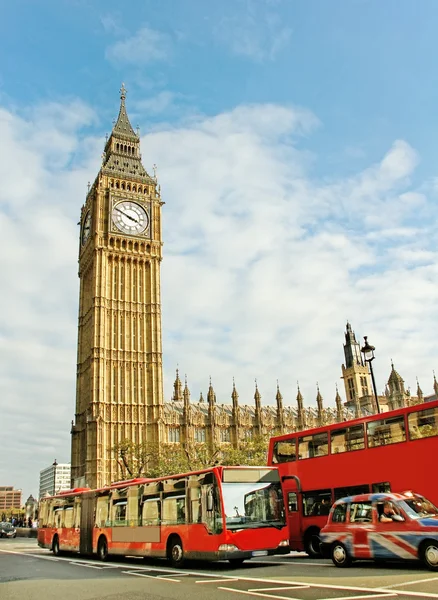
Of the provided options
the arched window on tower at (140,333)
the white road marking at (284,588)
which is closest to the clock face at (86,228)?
the arched window on tower at (140,333)

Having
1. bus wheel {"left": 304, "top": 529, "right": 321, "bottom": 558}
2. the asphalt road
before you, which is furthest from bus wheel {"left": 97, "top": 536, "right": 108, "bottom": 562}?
Result: bus wheel {"left": 304, "top": 529, "right": 321, "bottom": 558}

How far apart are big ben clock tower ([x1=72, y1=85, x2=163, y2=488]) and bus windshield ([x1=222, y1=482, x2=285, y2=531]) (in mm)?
43601

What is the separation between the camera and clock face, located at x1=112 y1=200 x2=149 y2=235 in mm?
66875

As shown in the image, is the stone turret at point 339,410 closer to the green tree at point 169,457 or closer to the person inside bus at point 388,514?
the green tree at point 169,457

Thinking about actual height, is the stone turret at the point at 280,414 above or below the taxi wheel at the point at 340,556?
above

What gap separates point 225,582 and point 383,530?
397cm

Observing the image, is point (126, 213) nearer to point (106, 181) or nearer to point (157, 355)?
point (106, 181)

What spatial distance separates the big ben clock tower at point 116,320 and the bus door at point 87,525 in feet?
115

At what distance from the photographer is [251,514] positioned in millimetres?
14422

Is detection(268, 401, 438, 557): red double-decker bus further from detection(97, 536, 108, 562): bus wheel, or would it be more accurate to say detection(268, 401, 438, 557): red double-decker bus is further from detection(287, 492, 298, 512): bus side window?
detection(97, 536, 108, 562): bus wheel

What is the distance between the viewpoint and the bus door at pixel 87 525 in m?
20.6

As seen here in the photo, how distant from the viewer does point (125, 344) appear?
62781 millimetres

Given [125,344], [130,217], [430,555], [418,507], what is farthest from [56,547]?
[130,217]

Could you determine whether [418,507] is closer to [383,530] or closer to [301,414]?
[383,530]
